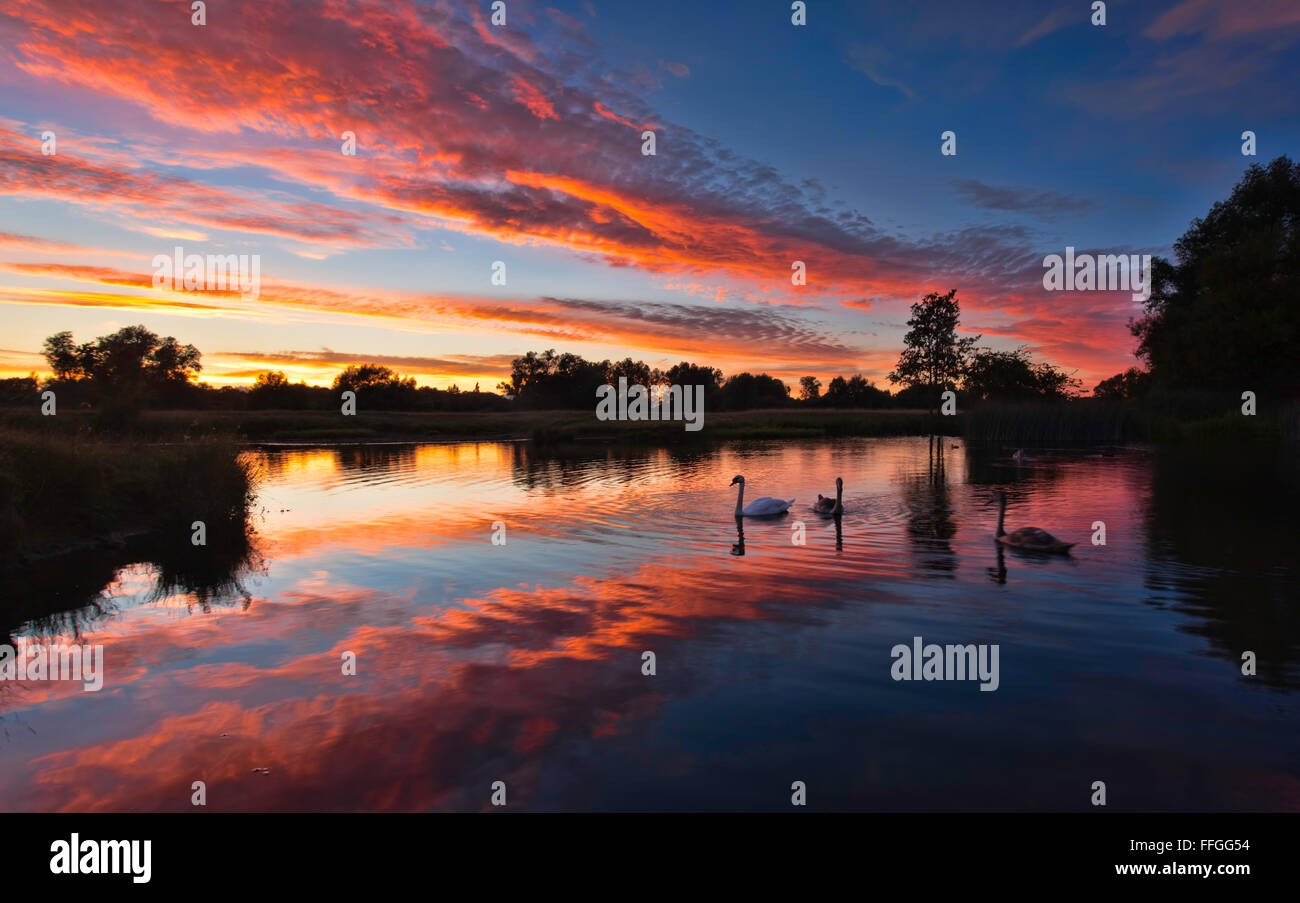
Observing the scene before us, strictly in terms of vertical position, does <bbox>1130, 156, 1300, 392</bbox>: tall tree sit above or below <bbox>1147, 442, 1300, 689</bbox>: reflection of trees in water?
above

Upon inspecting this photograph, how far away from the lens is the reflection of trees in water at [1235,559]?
8.47 metres

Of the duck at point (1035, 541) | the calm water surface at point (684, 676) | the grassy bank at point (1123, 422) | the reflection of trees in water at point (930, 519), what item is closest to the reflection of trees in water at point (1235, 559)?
the calm water surface at point (684, 676)

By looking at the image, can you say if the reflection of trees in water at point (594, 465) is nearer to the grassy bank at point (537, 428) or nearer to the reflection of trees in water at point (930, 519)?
the reflection of trees in water at point (930, 519)

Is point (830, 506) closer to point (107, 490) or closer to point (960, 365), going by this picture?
point (107, 490)

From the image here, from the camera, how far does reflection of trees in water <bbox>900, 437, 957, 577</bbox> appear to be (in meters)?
13.3

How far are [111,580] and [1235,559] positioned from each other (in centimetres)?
2112

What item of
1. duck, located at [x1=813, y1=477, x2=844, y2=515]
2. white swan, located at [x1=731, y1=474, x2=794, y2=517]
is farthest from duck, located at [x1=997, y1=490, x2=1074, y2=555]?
white swan, located at [x1=731, y1=474, x2=794, y2=517]

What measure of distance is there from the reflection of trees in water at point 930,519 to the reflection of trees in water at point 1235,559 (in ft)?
10.9

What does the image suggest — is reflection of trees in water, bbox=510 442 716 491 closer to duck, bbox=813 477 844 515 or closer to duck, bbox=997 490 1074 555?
duck, bbox=813 477 844 515

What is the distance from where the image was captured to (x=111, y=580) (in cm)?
1312

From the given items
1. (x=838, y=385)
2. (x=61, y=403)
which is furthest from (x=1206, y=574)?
(x=838, y=385)

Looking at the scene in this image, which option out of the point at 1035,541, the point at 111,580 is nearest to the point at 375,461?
the point at 111,580

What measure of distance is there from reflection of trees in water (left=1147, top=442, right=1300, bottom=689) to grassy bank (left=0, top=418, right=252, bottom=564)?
19934 mm
